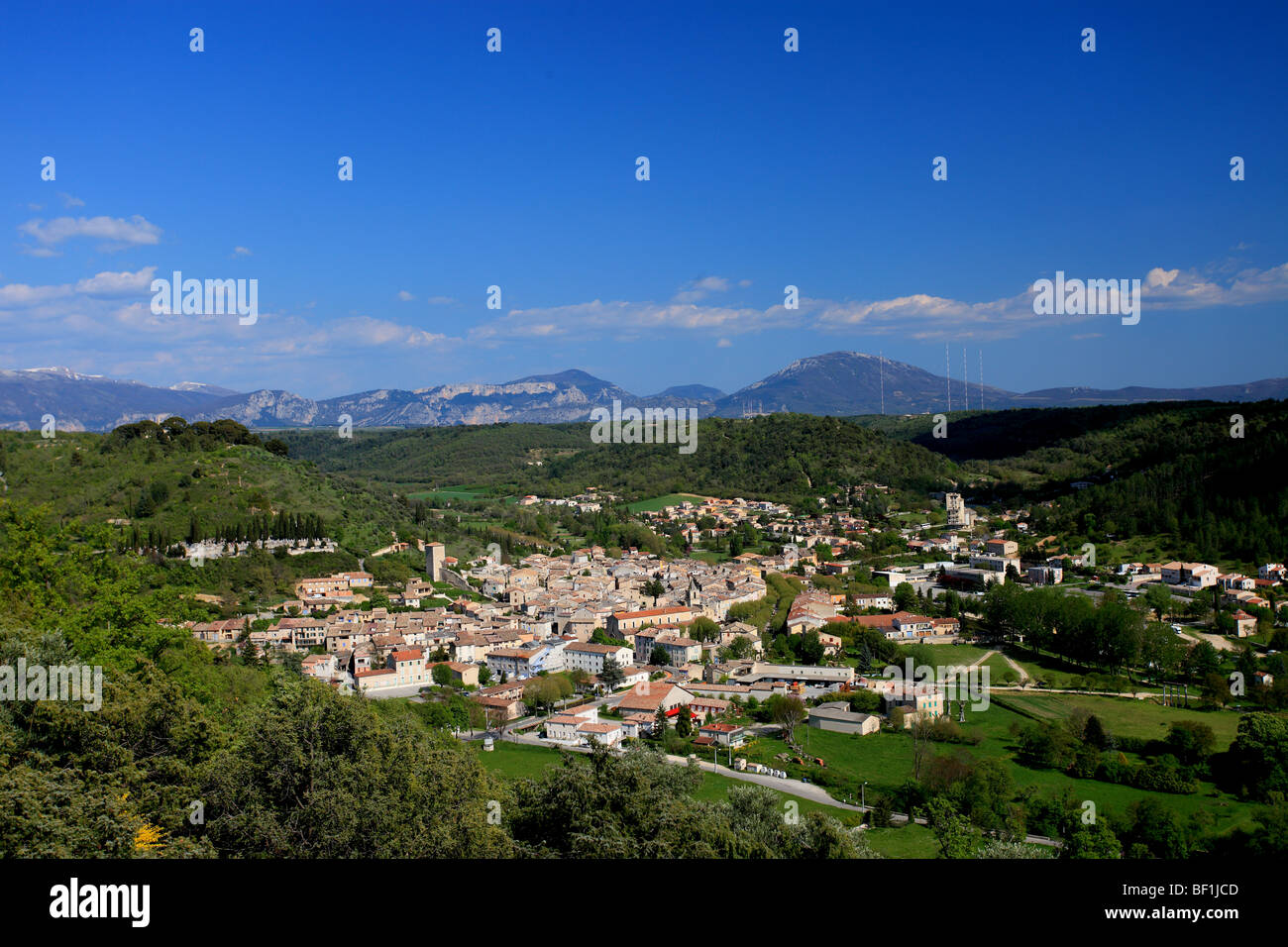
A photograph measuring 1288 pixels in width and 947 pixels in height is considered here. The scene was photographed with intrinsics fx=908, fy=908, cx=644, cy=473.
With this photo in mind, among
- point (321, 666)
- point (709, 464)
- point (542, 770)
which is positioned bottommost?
point (321, 666)

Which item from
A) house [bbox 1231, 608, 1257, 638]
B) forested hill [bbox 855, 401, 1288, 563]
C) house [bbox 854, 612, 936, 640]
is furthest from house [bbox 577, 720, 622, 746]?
forested hill [bbox 855, 401, 1288, 563]

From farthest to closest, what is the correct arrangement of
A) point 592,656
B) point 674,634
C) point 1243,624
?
point 674,634 → point 592,656 → point 1243,624

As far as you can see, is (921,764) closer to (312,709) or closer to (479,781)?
(479,781)

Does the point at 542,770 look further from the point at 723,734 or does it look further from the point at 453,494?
the point at 453,494

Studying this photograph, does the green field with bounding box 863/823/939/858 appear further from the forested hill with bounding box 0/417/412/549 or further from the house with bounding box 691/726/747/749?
the forested hill with bounding box 0/417/412/549

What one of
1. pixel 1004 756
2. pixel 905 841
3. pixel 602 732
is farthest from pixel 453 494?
pixel 905 841

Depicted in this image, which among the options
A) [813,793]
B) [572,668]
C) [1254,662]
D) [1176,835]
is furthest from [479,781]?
[1254,662]
